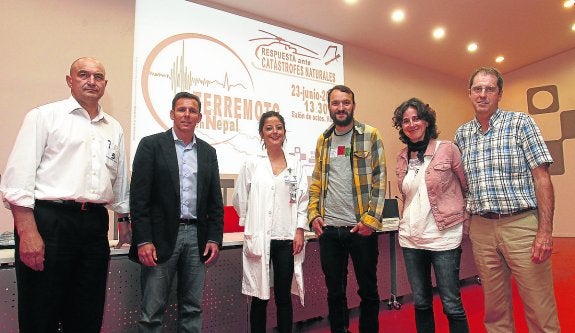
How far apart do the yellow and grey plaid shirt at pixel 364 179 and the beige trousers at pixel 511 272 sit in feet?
1.67

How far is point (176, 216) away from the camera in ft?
6.37

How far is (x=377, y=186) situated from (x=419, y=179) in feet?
0.75

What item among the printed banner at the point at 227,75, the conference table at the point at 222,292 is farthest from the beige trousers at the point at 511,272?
the printed banner at the point at 227,75

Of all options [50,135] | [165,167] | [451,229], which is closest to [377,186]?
[451,229]

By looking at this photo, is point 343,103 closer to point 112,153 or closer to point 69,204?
point 112,153

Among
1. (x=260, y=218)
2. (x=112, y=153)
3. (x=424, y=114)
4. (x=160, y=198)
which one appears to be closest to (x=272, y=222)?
(x=260, y=218)

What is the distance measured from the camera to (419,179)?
2084 millimetres

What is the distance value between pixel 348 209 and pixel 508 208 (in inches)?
30.9

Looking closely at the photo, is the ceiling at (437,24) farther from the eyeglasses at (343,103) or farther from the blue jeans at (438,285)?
the blue jeans at (438,285)

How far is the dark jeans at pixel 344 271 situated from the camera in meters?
2.16

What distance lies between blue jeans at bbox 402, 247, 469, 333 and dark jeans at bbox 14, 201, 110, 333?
1517 mm

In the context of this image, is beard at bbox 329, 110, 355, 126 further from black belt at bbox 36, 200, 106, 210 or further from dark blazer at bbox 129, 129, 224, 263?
black belt at bbox 36, 200, 106, 210

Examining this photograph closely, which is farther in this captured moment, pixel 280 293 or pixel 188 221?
pixel 280 293

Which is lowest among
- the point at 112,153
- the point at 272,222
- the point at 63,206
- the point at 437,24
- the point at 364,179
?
the point at 272,222
